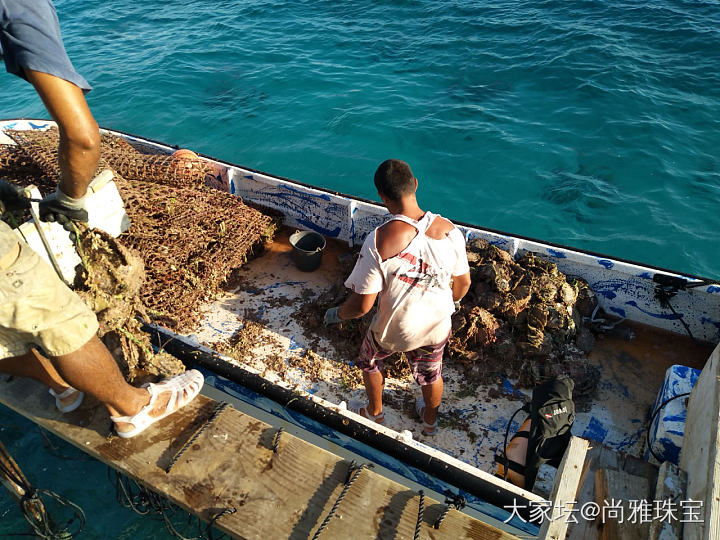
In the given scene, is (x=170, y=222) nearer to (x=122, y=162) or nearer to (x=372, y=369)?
(x=122, y=162)

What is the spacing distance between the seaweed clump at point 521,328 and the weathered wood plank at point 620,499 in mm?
1907

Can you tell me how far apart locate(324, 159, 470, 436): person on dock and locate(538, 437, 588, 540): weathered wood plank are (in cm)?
115

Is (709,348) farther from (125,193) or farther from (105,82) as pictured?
(105,82)

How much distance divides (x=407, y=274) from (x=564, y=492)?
1404mm

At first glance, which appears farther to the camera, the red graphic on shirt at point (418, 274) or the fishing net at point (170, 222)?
the fishing net at point (170, 222)

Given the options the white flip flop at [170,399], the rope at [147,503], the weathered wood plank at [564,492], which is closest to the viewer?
the weathered wood plank at [564,492]

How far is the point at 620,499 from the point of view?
2221mm

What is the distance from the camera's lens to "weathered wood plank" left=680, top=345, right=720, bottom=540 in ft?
5.54

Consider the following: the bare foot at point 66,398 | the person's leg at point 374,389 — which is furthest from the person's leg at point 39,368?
the person's leg at point 374,389

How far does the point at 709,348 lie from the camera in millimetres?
4430

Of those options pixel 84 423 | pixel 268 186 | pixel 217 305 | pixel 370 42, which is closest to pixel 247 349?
pixel 217 305

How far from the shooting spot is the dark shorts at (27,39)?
6.97 ft

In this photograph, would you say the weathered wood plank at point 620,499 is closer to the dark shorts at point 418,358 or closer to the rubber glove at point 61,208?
the dark shorts at point 418,358

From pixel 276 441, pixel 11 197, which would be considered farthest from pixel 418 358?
pixel 11 197
